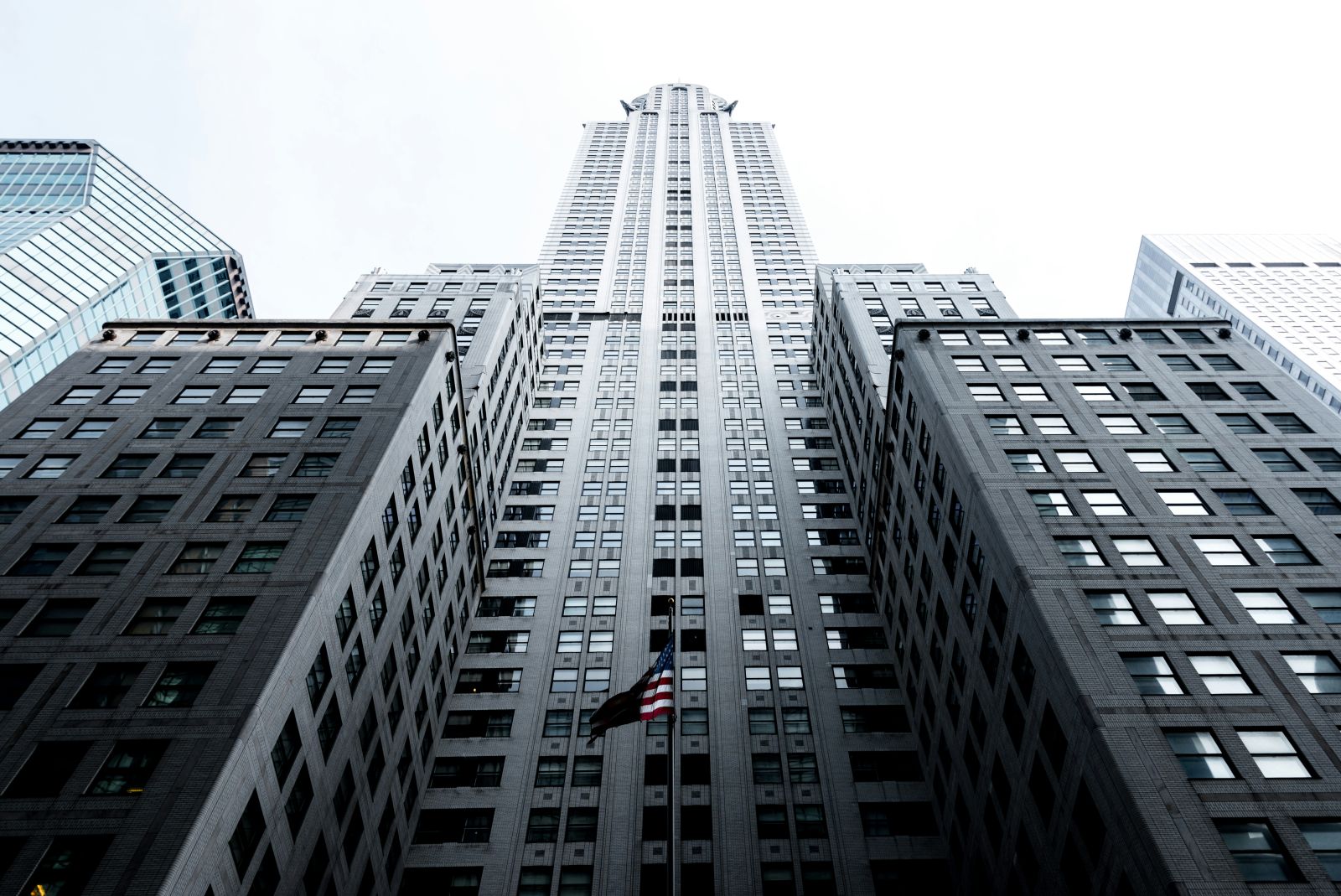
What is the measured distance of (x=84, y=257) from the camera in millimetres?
113875

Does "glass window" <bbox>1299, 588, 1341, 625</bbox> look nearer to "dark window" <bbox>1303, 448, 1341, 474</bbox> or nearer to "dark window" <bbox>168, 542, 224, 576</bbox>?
"dark window" <bbox>1303, 448, 1341, 474</bbox>

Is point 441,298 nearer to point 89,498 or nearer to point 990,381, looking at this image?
point 89,498

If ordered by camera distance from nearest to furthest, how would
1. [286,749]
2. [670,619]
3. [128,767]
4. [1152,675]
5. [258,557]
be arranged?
1. [128,767]
2. [670,619]
3. [1152,675]
4. [286,749]
5. [258,557]

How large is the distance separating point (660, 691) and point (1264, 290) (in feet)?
571

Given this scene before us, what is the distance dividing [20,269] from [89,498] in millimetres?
81927

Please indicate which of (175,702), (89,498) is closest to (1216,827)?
(175,702)

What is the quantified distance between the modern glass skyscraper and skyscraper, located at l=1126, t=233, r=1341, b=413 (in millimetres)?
158039

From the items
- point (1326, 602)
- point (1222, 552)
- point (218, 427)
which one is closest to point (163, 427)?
point (218, 427)

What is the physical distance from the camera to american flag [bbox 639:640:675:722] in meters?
27.3

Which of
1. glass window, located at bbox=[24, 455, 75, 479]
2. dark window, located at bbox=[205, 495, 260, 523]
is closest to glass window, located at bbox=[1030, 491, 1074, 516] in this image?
dark window, located at bbox=[205, 495, 260, 523]

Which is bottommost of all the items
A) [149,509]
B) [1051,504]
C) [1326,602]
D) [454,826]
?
[454,826]

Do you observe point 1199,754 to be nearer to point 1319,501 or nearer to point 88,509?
point 1319,501

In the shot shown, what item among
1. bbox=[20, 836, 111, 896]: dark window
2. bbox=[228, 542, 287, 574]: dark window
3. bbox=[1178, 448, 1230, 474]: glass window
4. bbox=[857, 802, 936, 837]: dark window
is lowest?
bbox=[857, 802, 936, 837]: dark window

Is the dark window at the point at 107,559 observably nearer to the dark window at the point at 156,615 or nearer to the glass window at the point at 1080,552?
the dark window at the point at 156,615
